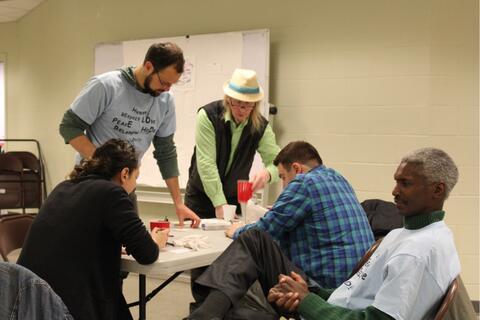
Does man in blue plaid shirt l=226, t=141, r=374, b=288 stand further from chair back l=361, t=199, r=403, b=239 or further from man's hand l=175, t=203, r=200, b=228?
man's hand l=175, t=203, r=200, b=228

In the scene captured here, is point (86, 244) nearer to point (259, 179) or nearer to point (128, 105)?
point (128, 105)

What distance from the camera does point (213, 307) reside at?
69.0 inches

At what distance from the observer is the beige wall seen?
11.9ft

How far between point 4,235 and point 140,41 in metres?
2.58

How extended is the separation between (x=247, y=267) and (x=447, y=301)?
715 mm

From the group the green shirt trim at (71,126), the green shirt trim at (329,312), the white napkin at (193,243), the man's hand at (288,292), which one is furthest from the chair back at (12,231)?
the green shirt trim at (329,312)

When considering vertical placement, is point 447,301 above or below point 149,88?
below

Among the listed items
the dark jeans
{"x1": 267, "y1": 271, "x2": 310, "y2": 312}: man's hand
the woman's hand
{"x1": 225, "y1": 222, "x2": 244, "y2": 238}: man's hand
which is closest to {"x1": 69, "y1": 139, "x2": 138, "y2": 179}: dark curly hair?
the woman's hand

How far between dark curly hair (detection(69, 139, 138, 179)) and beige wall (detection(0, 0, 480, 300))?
7.25 ft

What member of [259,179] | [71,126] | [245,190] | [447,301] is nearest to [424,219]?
[447,301]

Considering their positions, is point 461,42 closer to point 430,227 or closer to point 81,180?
point 430,227

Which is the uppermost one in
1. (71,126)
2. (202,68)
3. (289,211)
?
(202,68)

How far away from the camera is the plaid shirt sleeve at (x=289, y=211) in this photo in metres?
2.07

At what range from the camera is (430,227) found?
151 centimetres
